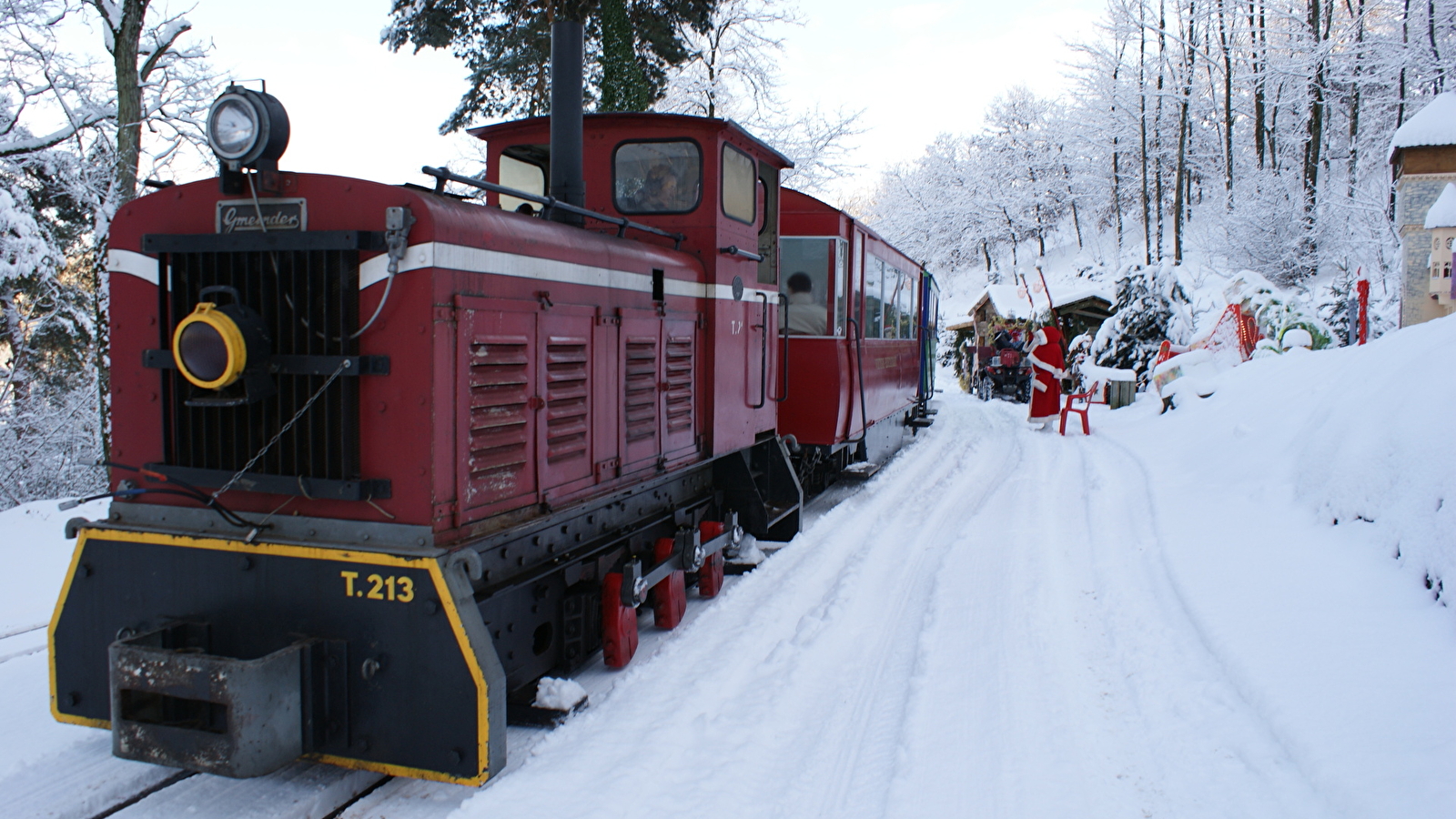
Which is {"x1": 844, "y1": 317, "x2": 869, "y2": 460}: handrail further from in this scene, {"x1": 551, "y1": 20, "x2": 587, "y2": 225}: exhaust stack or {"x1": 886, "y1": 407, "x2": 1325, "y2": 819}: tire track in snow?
{"x1": 551, "y1": 20, "x2": 587, "y2": 225}: exhaust stack

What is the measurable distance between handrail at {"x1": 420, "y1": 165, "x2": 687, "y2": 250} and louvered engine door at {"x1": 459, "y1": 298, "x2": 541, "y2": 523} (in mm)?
473

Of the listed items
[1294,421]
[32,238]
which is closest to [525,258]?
[1294,421]

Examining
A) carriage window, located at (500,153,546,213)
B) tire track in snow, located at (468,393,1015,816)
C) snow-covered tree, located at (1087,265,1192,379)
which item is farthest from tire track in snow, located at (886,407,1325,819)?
snow-covered tree, located at (1087,265,1192,379)

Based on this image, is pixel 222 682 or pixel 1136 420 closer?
pixel 222 682

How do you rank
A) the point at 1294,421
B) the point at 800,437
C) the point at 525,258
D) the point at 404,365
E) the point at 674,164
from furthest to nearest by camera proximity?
1. the point at 800,437
2. the point at 1294,421
3. the point at 674,164
4. the point at 525,258
5. the point at 404,365

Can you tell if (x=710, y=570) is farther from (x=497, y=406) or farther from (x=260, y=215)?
(x=260, y=215)

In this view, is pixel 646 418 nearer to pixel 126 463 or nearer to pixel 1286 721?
pixel 126 463

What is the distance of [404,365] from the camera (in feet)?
9.54

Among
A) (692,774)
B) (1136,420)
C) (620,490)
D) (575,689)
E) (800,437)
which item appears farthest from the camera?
(1136,420)

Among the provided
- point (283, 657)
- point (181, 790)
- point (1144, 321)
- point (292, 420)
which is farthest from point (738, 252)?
point (1144, 321)

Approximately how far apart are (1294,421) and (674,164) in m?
5.55

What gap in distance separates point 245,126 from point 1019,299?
26.2 m

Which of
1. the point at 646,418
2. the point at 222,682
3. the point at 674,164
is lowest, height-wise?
the point at 222,682

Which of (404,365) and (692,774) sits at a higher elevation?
(404,365)
